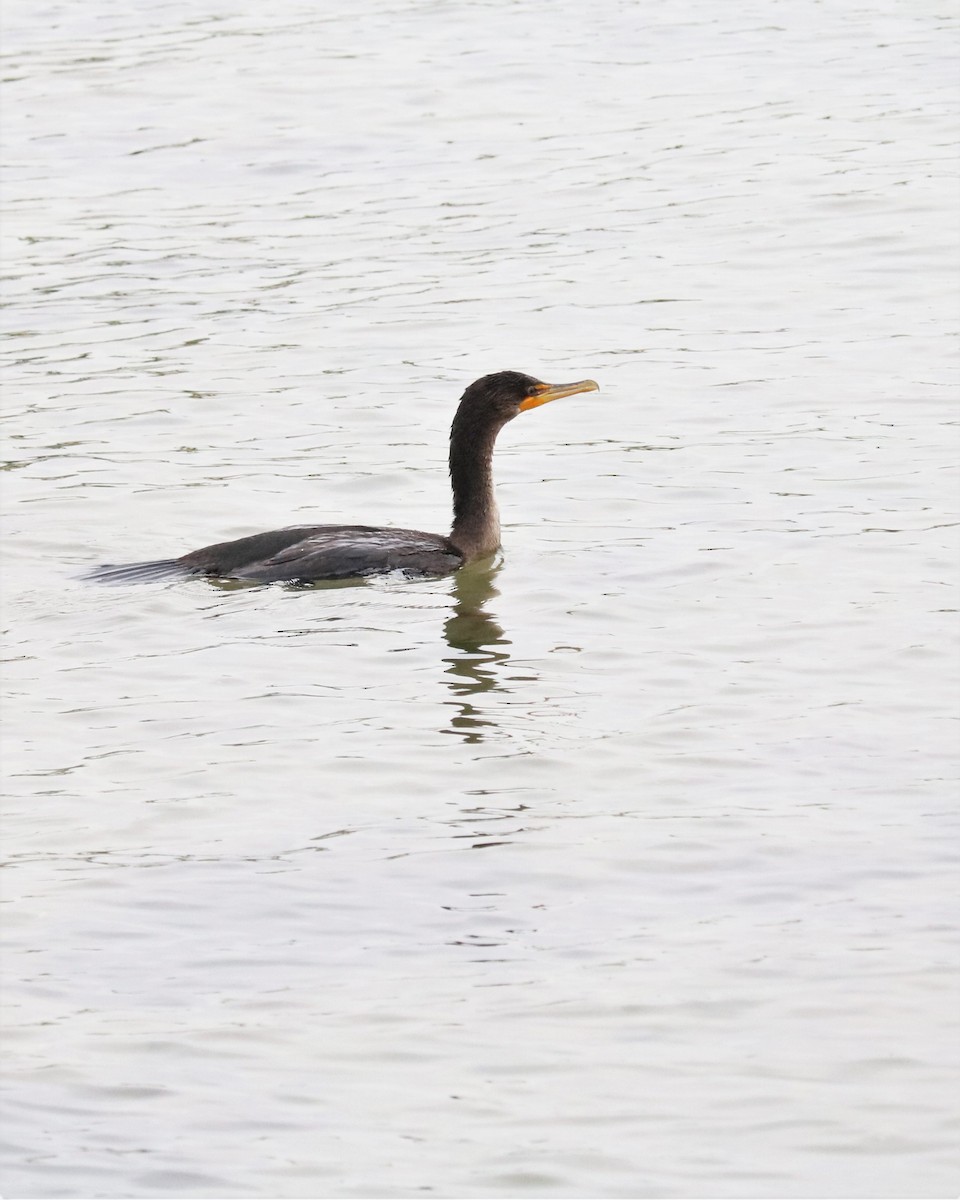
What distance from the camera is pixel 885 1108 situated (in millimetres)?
5961

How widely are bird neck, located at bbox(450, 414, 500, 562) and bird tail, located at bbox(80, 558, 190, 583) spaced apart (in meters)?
1.50

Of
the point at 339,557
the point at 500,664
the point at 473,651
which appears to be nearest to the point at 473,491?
the point at 339,557

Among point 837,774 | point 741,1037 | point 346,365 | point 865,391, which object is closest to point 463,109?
point 346,365

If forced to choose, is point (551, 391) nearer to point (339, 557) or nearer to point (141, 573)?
point (339, 557)

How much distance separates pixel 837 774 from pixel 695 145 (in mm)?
13667

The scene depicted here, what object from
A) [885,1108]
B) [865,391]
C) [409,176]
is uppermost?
[409,176]

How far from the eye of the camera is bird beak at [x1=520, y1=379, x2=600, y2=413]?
12.3m

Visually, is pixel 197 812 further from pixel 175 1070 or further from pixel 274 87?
pixel 274 87

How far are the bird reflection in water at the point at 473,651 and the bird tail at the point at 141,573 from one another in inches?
58.2

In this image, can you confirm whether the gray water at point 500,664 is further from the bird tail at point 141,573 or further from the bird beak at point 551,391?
the bird beak at point 551,391

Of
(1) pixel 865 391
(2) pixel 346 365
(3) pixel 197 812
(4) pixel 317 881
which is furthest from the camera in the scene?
(2) pixel 346 365

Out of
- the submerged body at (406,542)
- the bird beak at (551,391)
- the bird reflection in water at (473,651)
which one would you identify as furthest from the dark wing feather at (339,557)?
the bird beak at (551,391)

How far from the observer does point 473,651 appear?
412 inches

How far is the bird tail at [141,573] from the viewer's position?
11.5m
